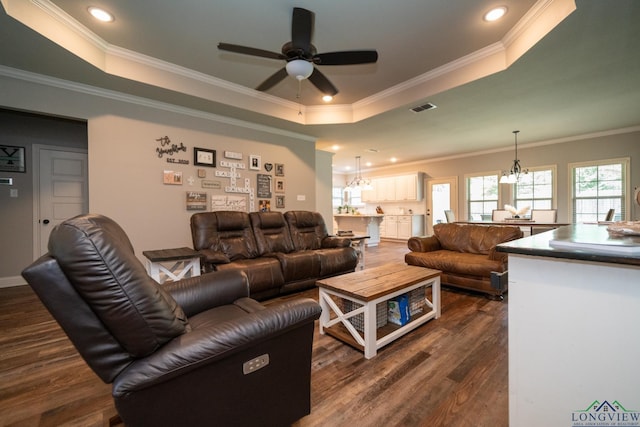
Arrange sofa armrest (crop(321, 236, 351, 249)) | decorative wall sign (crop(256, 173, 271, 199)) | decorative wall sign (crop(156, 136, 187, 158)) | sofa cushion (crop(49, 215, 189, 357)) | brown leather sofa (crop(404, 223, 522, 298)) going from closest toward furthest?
sofa cushion (crop(49, 215, 189, 357)) → brown leather sofa (crop(404, 223, 522, 298)) → decorative wall sign (crop(156, 136, 187, 158)) → sofa armrest (crop(321, 236, 351, 249)) → decorative wall sign (crop(256, 173, 271, 199))

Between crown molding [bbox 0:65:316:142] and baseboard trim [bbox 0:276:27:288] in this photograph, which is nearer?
crown molding [bbox 0:65:316:142]

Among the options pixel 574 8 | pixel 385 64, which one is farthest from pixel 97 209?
pixel 574 8

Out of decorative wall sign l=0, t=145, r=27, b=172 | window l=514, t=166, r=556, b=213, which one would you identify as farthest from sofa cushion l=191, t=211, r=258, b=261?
window l=514, t=166, r=556, b=213

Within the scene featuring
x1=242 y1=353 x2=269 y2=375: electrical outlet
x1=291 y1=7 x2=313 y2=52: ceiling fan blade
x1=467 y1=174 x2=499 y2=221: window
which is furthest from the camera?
x1=467 y1=174 x2=499 y2=221: window

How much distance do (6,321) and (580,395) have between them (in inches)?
169

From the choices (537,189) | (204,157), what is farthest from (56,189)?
(537,189)

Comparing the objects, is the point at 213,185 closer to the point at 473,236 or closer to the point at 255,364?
the point at 255,364

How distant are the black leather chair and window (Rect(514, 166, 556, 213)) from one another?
7.36 metres

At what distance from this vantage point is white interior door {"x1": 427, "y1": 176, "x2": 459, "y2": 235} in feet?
24.7

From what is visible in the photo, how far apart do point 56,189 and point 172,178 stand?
1975 millimetres

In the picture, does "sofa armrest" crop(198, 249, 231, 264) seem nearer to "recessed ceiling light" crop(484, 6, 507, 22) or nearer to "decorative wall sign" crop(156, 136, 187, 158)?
"decorative wall sign" crop(156, 136, 187, 158)

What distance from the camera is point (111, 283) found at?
0.84m

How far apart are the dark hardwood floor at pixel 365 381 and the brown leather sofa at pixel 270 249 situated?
1.03 meters

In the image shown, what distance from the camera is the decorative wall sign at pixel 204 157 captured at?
3.88 metres
